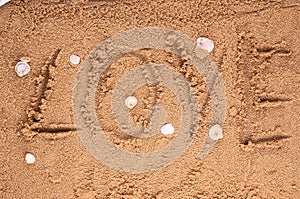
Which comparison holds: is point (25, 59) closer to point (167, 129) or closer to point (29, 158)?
point (29, 158)

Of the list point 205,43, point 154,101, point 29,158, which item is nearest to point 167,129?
point 154,101

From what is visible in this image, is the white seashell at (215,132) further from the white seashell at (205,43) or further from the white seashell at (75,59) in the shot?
the white seashell at (75,59)

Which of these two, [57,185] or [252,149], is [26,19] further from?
[252,149]

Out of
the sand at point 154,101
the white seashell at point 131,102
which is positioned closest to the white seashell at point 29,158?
the sand at point 154,101

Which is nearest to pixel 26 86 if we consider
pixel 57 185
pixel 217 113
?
pixel 57 185

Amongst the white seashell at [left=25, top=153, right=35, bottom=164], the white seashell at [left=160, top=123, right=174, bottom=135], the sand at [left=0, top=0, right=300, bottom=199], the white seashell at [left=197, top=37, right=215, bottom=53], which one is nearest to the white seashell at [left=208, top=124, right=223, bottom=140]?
the sand at [left=0, top=0, right=300, bottom=199]
